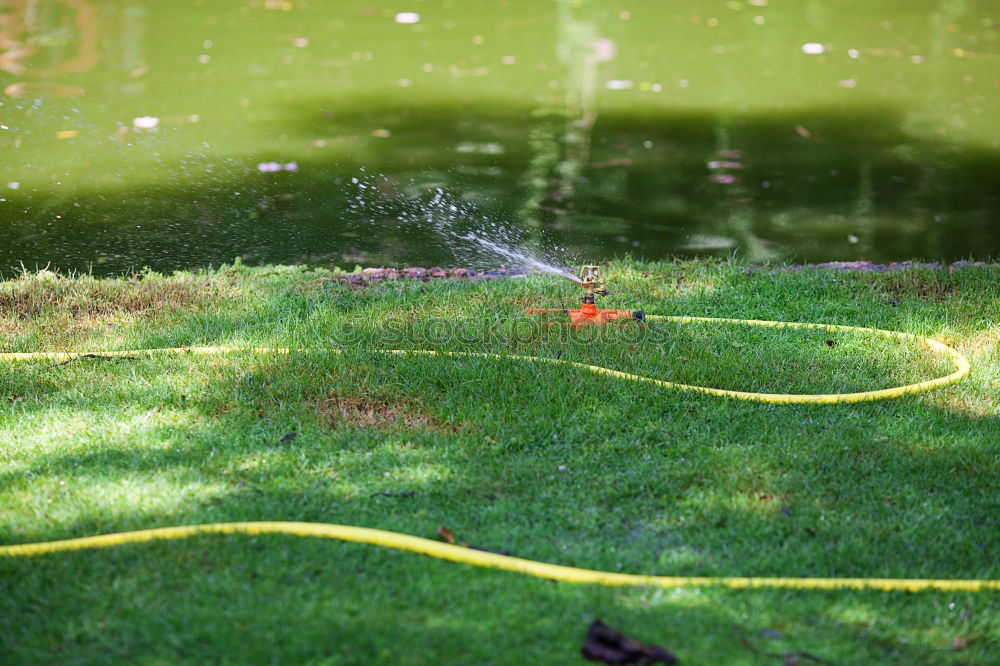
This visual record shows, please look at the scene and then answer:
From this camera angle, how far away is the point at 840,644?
2295 mm

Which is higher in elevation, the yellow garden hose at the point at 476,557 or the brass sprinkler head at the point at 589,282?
the brass sprinkler head at the point at 589,282

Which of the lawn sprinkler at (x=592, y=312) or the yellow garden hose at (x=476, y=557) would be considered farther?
the lawn sprinkler at (x=592, y=312)

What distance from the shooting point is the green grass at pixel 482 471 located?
2338mm

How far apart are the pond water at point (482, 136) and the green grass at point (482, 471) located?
999mm

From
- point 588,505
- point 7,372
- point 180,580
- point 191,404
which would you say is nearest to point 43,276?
point 7,372

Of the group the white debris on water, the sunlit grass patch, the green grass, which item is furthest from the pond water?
the sunlit grass patch

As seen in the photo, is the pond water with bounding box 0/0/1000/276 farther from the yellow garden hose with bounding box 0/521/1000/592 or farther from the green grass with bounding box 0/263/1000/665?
the yellow garden hose with bounding box 0/521/1000/592

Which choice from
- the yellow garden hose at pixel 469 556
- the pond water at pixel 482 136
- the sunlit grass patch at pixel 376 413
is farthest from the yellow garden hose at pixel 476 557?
the pond water at pixel 482 136

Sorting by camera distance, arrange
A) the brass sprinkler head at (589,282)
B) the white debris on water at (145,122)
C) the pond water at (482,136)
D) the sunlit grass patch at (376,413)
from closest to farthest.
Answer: the sunlit grass patch at (376,413) < the brass sprinkler head at (589,282) < the pond water at (482,136) < the white debris on water at (145,122)

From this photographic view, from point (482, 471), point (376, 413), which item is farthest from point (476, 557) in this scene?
point (376, 413)

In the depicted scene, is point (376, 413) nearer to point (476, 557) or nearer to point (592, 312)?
point (476, 557)

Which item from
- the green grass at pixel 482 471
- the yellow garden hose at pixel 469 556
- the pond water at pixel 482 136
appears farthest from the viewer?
the pond water at pixel 482 136

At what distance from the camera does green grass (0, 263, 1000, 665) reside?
2.34 m

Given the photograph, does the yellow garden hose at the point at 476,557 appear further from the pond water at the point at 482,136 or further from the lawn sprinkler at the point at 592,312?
the pond water at the point at 482,136
